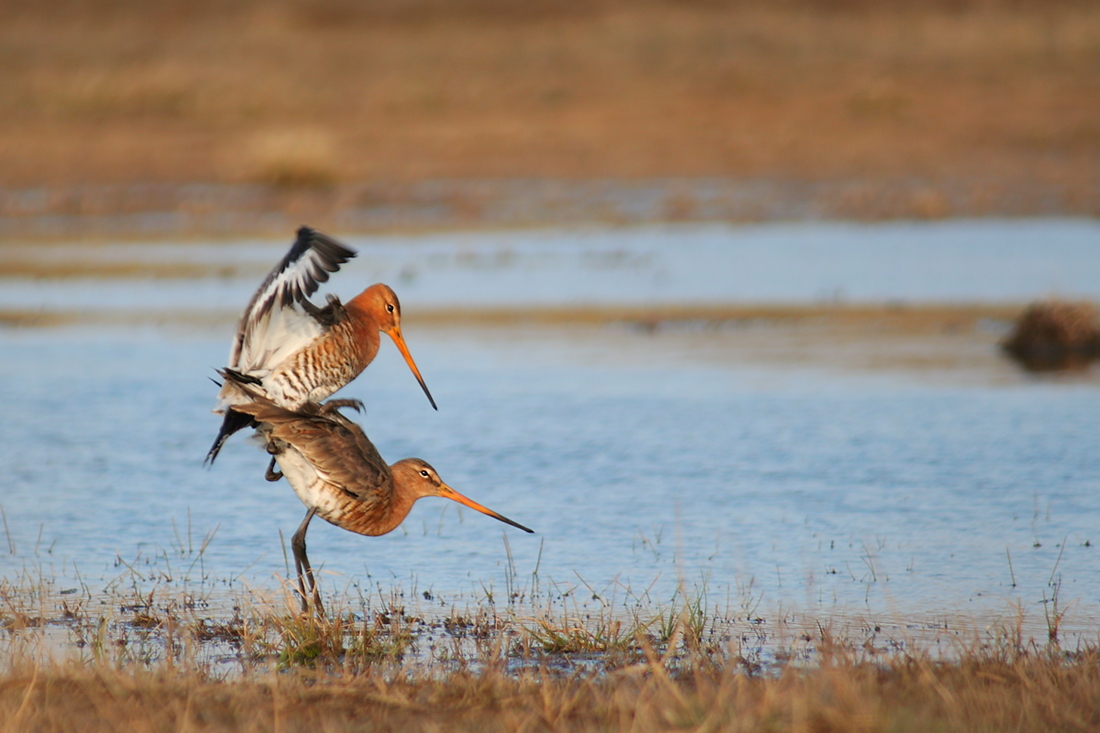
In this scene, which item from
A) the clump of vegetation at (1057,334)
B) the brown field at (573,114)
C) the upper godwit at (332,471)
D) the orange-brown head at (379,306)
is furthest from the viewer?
the brown field at (573,114)

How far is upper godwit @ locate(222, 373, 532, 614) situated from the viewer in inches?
229

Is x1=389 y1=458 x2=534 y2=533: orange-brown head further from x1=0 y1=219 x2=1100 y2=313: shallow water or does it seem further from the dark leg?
x1=0 y1=219 x2=1100 y2=313: shallow water

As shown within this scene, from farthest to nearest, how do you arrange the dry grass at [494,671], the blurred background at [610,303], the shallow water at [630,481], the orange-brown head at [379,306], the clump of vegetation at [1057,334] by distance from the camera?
the clump of vegetation at [1057,334], the blurred background at [610,303], the orange-brown head at [379,306], the shallow water at [630,481], the dry grass at [494,671]

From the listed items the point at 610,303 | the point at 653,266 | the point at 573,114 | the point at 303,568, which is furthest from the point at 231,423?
the point at 573,114

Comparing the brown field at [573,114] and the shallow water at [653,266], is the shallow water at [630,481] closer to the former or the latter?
the shallow water at [653,266]

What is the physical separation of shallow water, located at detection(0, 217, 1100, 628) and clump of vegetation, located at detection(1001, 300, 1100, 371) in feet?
2.17

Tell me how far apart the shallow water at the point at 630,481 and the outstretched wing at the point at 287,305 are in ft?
3.04

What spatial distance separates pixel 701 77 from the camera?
28.0 m

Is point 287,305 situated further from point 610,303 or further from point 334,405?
point 610,303

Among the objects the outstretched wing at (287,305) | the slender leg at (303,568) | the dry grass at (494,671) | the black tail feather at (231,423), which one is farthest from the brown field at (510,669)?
the outstretched wing at (287,305)

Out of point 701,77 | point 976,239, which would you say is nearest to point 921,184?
point 976,239

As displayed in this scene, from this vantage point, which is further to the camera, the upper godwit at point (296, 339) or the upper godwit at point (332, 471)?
the upper godwit at point (296, 339)

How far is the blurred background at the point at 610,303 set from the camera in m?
6.74

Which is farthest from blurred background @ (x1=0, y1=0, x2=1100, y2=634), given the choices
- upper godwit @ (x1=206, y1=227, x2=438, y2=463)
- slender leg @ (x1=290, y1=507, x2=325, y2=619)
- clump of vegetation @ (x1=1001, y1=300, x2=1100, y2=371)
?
upper godwit @ (x1=206, y1=227, x2=438, y2=463)
